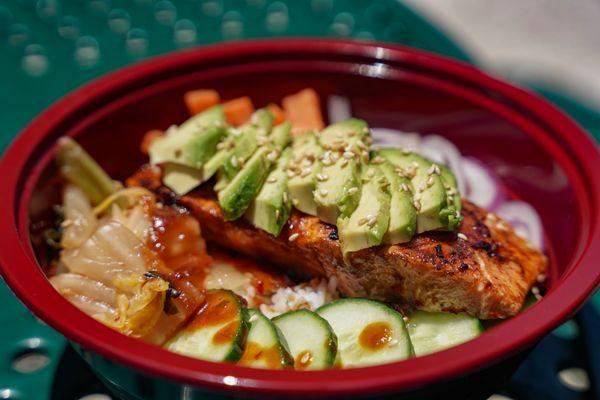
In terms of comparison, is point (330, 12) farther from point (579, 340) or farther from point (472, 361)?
point (472, 361)

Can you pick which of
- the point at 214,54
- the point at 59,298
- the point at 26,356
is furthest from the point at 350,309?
the point at 214,54

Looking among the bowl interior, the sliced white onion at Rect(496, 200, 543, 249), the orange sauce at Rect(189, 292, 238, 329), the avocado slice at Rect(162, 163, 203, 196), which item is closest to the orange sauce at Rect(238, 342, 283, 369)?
the orange sauce at Rect(189, 292, 238, 329)

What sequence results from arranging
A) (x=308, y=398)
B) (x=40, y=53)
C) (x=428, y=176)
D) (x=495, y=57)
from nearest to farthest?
1. (x=308, y=398)
2. (x=428, y=176)
3. (x=40, y=53)
4. (x=495, y=57)

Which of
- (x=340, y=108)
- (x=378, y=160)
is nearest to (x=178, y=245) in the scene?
(x=378, y=160)

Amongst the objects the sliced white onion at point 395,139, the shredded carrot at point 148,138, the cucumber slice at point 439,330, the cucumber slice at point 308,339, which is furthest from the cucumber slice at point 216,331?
the sliced white onion at point 395,139

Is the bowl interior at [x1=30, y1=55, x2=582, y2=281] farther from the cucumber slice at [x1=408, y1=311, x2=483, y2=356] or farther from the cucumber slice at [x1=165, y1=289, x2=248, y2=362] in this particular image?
the cucumber slice at [x1=165, y1=289, x2=248, y2=362]

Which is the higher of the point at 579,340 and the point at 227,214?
the point at 227,214

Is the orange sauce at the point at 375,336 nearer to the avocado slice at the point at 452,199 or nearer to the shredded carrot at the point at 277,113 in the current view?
the avocado slice at the point at 452,199

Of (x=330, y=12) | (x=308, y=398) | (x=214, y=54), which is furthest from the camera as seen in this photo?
(x=330, y=12)
